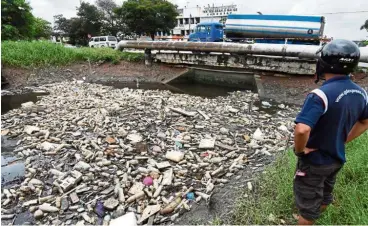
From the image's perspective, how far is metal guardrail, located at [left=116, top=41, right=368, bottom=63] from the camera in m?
9.34

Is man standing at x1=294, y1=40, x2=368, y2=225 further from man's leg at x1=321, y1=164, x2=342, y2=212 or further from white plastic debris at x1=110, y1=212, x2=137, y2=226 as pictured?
white plastic debris at x1=110, y1=212, x2=137, y2=226

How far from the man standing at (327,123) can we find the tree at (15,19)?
21179mm

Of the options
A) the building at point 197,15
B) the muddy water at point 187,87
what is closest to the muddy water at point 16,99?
the muddy water at point 187,87

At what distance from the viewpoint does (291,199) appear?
3023mm

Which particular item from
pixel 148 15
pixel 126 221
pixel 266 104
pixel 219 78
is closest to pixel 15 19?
pixel 148 15

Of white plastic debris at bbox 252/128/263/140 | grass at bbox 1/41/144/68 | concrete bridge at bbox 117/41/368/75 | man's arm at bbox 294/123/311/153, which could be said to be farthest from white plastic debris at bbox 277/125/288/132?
grass at bbox 1/41/144/68

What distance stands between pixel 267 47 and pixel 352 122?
908 cm

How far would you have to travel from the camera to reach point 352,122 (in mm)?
1973

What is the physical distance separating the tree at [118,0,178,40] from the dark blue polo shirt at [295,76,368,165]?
109 feet

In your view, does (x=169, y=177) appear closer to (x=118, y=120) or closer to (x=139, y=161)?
(x=139, y=161)

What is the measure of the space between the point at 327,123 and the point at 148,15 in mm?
33593

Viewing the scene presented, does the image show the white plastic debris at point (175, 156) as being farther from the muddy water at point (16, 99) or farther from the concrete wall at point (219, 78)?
the concrete wall at point (219, 78)

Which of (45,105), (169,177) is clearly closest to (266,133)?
Result: (169,177)

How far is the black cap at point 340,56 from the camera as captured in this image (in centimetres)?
177
